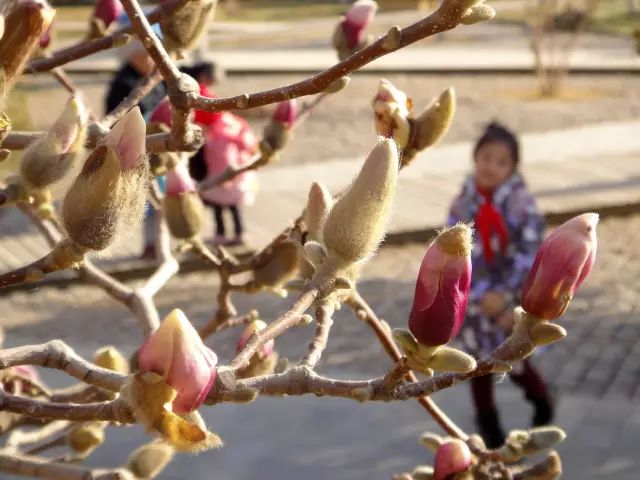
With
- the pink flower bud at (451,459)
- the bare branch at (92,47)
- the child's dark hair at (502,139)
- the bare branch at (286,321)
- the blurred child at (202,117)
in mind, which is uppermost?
the bare branch at (92,47)

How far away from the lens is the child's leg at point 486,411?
467 cm

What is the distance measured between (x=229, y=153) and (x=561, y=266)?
608 centimetres

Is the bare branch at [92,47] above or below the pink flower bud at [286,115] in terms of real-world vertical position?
above

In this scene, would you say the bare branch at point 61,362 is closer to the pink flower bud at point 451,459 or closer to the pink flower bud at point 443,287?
the pink flower bud at point 443,287

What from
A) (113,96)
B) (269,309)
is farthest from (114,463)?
(113,96)

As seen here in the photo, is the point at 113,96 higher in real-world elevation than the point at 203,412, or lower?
higher

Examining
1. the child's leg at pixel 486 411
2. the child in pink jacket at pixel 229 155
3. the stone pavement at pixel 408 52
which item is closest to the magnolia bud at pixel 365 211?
the child's leg at pixel 486 411

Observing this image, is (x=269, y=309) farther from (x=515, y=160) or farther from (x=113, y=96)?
(x=515, y=160)

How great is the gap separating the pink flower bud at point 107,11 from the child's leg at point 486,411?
2970mm

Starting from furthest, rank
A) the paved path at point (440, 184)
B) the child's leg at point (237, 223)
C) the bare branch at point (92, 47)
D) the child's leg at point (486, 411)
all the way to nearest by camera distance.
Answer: the paved path at point (440, 184), the child's leg at point (237, 223), the child's leg at point (486, 411), the bare branch at point (92, 47)

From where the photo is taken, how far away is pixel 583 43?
21.5 m

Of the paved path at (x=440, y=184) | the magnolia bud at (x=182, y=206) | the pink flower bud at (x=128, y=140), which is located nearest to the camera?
the pink flower bud at (x=128, y=140)

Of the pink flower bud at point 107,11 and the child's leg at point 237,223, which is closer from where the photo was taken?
the pink flower bud at point 107,11

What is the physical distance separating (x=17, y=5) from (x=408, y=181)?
8.54 m
